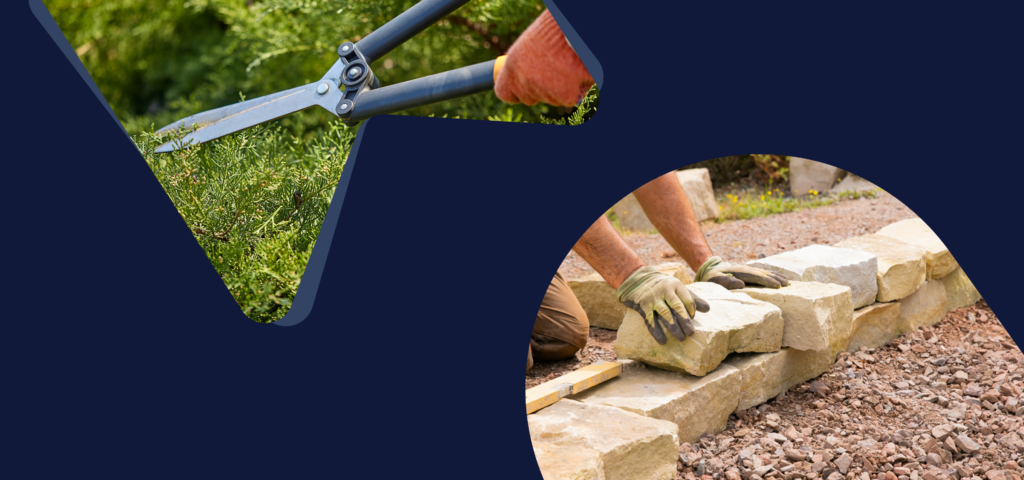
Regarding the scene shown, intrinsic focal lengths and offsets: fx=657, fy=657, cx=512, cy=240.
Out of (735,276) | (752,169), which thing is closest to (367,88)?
(735,276)

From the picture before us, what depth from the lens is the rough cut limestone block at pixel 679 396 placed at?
1.91 m

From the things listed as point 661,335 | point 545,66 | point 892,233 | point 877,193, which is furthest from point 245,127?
point 877,193

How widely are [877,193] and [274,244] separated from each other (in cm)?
354

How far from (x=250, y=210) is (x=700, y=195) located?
3.30 metres

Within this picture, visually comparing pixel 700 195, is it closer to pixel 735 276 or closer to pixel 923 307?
pixel 923 307

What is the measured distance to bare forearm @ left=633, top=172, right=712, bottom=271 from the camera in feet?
6.55

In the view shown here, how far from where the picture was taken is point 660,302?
185 cm

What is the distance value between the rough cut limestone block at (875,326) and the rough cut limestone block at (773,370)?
21 centimetres

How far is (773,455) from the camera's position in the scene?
75.3 inches

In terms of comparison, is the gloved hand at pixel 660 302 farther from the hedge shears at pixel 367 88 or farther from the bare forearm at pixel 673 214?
the hedge shears at pixel 367 88

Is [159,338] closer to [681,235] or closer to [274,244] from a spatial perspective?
[274,244]

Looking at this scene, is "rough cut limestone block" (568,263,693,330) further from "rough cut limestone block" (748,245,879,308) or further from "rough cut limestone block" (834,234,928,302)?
"rough cut limestone block" (834,234,928,302)

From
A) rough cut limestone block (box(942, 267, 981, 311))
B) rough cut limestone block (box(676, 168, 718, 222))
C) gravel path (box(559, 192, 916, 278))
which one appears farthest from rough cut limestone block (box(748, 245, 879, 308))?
rough cut limestone block (box(676, 168, 718, 222))

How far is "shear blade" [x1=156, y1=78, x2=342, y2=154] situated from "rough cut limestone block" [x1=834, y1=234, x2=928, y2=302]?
2195 millimetres
